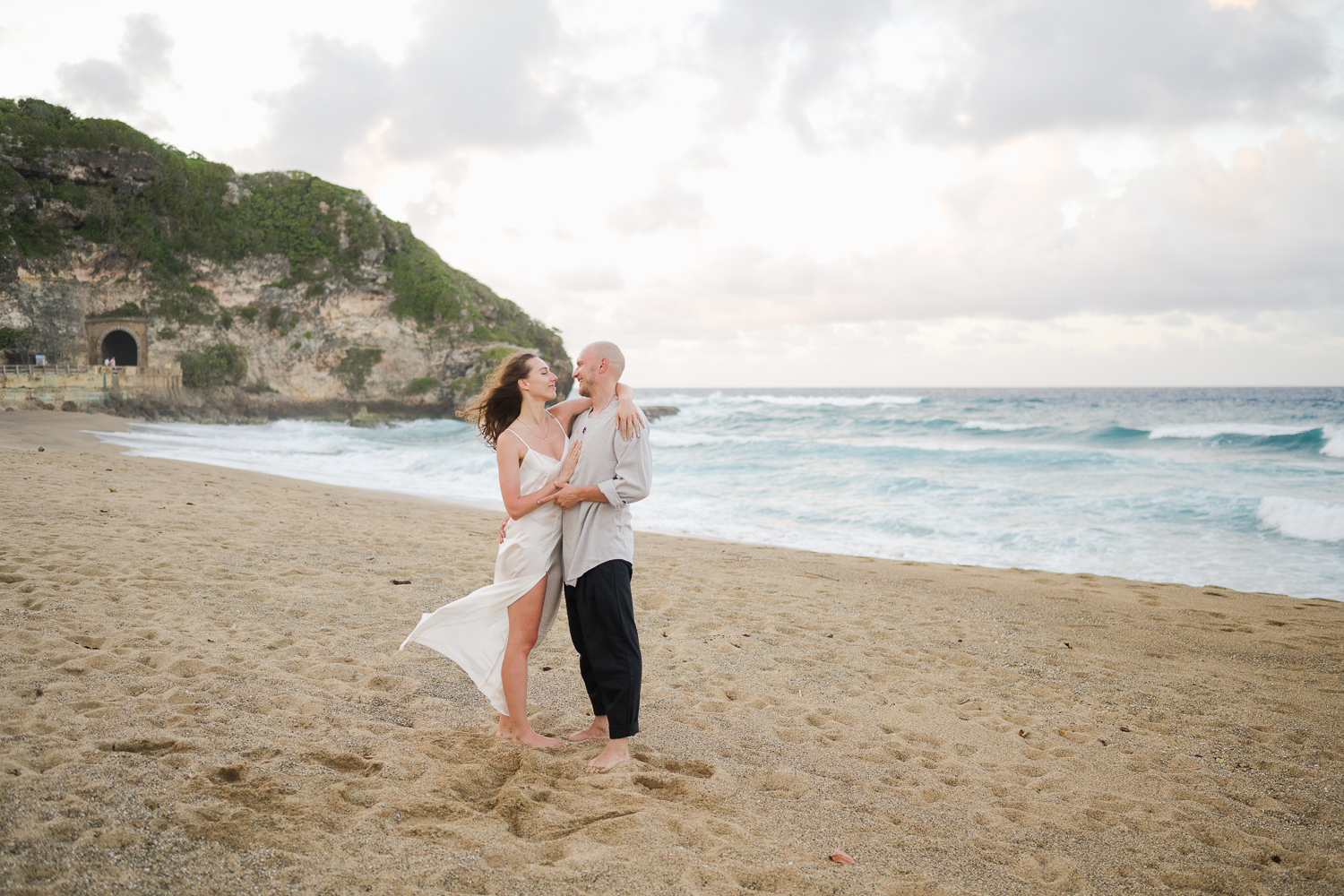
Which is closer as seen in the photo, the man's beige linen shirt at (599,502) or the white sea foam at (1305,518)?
the man's beige linen shirt at (599,502)

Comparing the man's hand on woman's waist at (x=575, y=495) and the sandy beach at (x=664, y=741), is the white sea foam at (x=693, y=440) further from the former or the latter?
the man's hand on woman's waist at (x=575, y=495)

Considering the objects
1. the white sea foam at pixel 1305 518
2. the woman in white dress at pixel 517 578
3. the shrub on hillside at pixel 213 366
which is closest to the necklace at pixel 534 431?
the woman in white dress at pixel 517 578

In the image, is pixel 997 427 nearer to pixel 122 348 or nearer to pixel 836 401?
pixel 836 401

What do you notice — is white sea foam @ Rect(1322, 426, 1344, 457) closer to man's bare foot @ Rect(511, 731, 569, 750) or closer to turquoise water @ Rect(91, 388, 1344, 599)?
turquoise water @ Rect(91, 388, 1344, 599)

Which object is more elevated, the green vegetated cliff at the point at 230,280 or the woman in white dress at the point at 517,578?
the green vegetated cliff at the point at 230,280

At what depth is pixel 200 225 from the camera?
33844 mm

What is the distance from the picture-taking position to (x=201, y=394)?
104 feet

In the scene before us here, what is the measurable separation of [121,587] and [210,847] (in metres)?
3.74

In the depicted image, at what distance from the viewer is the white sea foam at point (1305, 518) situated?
34.9ft

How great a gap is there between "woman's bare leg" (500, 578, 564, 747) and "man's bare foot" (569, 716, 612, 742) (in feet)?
0.52

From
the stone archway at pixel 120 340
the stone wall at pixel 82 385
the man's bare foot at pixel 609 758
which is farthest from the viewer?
the stone archway at pixel 120 340

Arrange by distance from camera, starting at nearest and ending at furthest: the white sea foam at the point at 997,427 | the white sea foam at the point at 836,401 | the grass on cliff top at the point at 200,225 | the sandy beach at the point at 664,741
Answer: the sandy beach at the point at 664,741 < the grass on cliff top at the point at 200,225 < the white sea foam at the point at 997,427 < the white sea foam at the point at 836,401

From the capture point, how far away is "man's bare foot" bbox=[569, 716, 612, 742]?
3.55 metres

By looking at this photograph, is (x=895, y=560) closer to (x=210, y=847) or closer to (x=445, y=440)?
(x=210, y=847)
